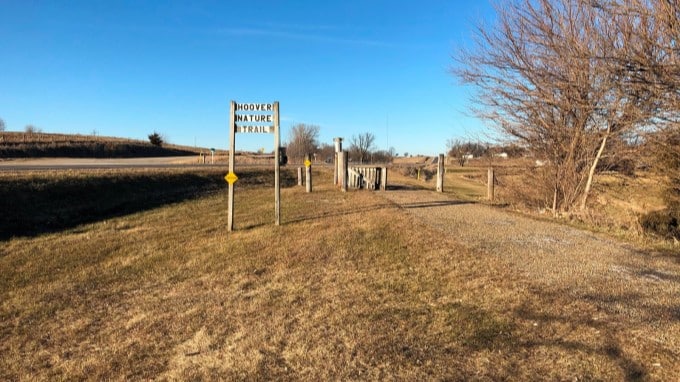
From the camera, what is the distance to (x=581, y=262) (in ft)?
19.4

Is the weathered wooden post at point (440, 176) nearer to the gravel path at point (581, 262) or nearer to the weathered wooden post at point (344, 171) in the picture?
the weathered wooden post at point (344, 171)

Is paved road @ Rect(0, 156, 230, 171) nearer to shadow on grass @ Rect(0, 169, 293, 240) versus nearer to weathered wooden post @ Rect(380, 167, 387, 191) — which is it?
shadow on grass @ Rect(0, 169, 293, 240)

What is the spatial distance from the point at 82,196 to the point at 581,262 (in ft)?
53.4

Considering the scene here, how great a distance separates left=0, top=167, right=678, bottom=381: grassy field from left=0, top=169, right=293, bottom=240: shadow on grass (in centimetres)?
467

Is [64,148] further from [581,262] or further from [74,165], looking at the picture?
[581,262]

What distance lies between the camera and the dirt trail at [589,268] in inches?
154

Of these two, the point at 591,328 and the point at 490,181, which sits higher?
the point at 490,181

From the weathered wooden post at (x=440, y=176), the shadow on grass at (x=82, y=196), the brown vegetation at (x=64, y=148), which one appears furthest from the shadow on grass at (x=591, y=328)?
the brown vegetation at (x=64, y=148)

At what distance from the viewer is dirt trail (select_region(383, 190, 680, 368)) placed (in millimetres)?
3914

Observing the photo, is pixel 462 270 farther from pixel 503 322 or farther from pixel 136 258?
pixel 136 258

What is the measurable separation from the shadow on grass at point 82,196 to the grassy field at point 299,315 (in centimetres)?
467

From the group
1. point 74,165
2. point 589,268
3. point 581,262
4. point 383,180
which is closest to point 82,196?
point 383,180

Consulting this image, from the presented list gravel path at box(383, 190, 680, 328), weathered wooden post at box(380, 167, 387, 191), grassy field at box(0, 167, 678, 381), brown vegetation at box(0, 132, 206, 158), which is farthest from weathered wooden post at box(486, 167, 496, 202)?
brown vegetation at box(0, 132, 206, 158)

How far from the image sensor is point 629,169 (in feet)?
38.1
